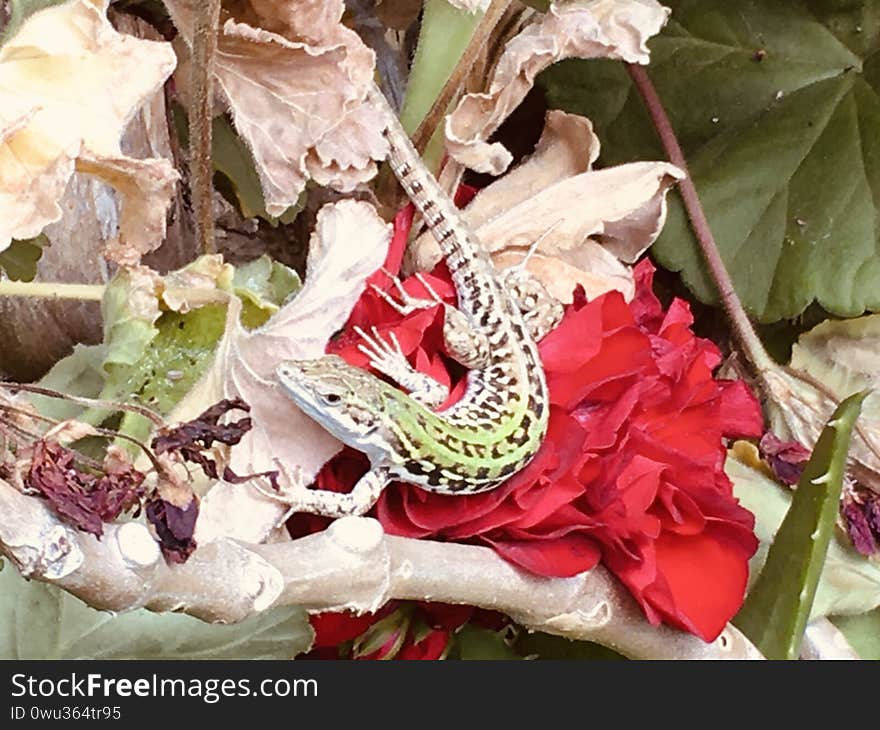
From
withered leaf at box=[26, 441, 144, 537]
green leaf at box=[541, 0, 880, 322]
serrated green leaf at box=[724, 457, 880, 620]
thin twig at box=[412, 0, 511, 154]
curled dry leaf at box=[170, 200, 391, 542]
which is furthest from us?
green leaf at box=[541, 0, 880, 322]

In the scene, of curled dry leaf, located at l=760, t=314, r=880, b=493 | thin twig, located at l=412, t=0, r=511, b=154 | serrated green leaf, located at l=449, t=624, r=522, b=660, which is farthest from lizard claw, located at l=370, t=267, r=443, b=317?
curled dry leaf, located at l=760, t=314, r=880, b=493

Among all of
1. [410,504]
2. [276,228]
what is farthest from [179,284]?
[276,228]

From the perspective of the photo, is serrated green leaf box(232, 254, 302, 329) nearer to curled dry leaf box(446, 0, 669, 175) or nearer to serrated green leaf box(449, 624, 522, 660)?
curled dry leaf box(446, 0, 669, 175)

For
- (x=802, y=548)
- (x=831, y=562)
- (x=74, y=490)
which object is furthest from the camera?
(x=831, y=562)

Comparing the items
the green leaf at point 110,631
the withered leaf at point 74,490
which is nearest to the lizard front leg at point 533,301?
the green leaf at point 110,631

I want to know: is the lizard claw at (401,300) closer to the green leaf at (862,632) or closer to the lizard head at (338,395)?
the lizard head at (338,395)

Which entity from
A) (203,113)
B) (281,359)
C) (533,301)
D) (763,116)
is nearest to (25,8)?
(203,113)

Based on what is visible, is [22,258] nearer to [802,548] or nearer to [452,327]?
[452,327]
